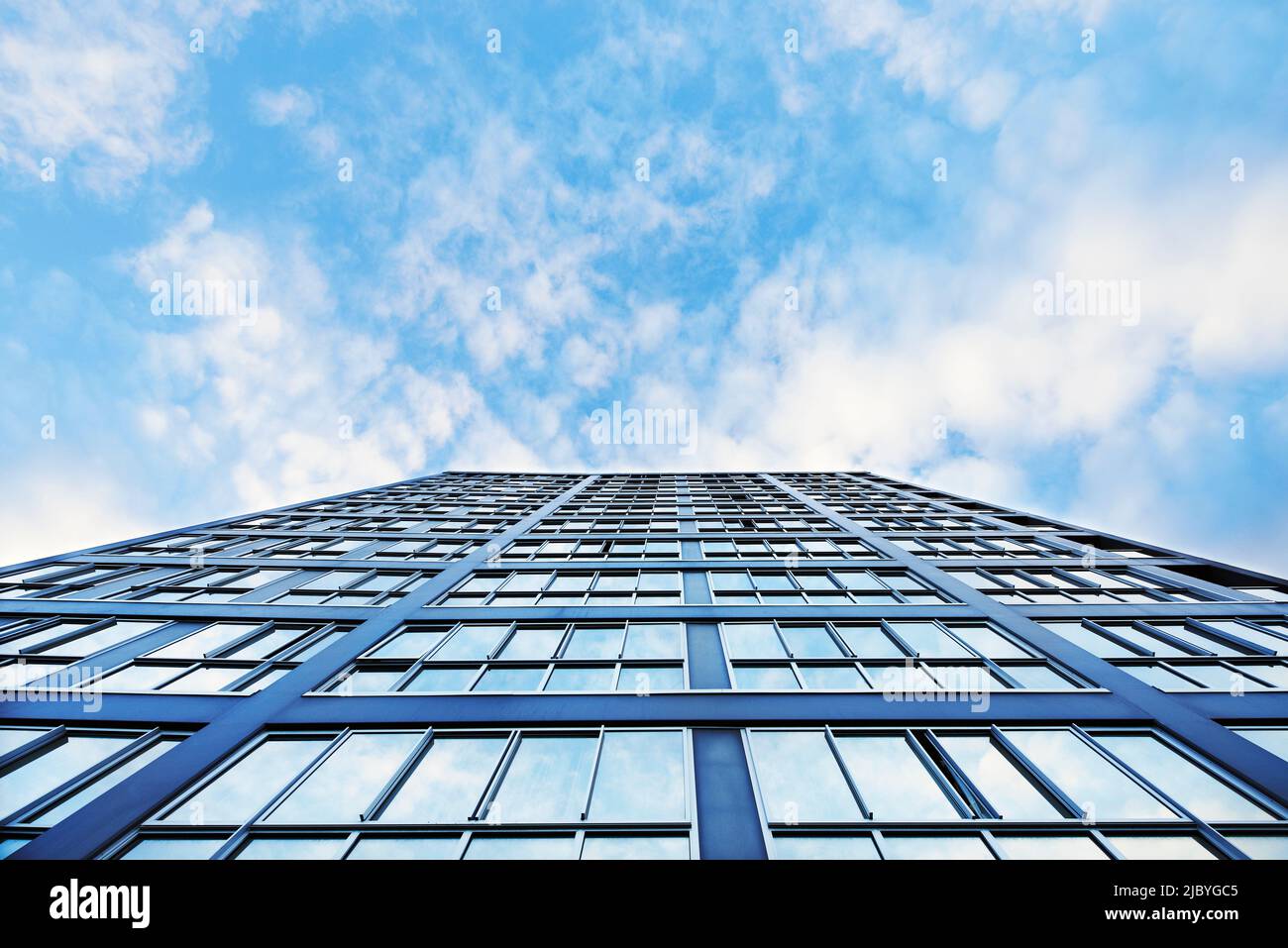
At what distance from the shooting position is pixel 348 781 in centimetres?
848

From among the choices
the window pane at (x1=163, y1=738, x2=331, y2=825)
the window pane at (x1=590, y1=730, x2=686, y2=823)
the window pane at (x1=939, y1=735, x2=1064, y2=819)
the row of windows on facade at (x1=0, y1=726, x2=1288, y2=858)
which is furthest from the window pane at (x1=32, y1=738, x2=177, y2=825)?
the window pane at (x1=939, y1=735, x2=1064, y2=819)

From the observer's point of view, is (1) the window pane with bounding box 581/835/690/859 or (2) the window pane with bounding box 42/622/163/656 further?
(2) the window pane with bounding box 42/622/163/656

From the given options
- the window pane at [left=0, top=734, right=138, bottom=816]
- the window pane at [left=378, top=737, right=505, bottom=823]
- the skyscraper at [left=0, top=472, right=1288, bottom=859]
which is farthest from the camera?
the window pane at [left=0, top=734, right=138, bottom=816]

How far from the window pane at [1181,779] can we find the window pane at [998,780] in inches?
78.1

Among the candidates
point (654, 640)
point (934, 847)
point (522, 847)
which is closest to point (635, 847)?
point (522, 847)

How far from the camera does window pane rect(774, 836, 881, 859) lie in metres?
7.02

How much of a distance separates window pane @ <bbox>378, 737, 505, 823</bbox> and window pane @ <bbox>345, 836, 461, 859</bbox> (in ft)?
0.86

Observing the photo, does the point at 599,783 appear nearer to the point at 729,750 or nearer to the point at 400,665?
the point at 729,750

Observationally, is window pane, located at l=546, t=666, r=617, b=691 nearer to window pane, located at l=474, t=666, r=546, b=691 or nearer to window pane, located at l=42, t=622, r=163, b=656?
window pane, located at l=474, t=666, r=546, b=691

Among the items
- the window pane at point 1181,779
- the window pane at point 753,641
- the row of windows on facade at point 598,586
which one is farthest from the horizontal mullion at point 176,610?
the window pane at point 1181,779

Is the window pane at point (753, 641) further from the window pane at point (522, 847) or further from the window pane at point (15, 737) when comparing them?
the window pane at point (15, 737)

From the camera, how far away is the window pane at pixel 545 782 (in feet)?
25.6
